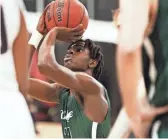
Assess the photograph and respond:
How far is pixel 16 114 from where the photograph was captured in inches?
74.9

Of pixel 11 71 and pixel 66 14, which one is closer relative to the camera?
pixel 66 14

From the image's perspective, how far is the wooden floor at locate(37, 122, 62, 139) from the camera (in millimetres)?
1896

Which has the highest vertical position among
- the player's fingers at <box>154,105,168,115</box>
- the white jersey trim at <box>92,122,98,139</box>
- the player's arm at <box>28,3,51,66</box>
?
the player's arm at <box>28,3,51,66</box>

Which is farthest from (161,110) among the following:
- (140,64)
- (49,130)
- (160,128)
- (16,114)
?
(16,114)

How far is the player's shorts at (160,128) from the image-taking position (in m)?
1.82

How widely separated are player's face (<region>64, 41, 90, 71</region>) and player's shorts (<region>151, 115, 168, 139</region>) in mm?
289

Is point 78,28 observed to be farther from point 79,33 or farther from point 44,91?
point 44,91

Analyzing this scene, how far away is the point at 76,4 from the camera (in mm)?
1828

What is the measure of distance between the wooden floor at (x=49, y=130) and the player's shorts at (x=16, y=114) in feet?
0.10

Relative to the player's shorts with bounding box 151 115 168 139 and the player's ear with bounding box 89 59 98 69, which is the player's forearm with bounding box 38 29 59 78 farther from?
the player's shorts with bounding box 151 115 168 139

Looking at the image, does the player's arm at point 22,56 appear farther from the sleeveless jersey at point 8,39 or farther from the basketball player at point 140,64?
the basketball player at point 140,64

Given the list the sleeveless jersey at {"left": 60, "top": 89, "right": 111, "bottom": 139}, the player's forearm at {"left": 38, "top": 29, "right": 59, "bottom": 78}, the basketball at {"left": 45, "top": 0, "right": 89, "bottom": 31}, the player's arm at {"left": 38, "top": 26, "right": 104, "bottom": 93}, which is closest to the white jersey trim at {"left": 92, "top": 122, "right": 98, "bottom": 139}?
the sleeveless jersey at {"left": 60, "top": 89, "right": 111, "bottom": 139}

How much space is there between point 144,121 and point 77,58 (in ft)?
0.98

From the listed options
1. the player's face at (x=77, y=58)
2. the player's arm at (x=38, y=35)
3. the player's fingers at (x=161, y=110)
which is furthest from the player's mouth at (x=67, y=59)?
the player's fingers at (x=161, y=110)
